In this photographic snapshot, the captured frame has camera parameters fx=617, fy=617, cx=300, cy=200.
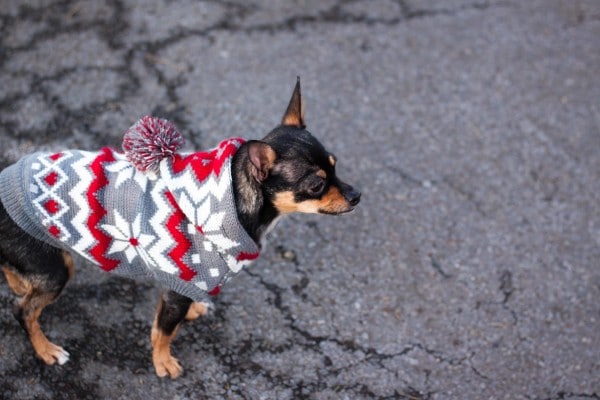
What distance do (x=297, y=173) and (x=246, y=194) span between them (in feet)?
0.80

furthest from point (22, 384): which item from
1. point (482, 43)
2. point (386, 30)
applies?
point (482, 43)

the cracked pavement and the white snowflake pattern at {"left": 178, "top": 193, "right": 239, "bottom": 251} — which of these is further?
the cracked pavement

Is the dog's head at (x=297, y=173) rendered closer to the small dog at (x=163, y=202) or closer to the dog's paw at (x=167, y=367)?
the small dog at (x=163, y=202)

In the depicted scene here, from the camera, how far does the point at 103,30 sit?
488cm

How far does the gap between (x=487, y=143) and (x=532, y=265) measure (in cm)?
107

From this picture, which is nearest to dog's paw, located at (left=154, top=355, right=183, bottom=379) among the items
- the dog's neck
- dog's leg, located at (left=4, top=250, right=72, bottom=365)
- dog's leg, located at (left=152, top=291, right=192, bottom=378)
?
dog's leg, located at (left=152, top=291, right=192, bottom=378)

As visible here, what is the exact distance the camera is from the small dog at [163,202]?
264 cm

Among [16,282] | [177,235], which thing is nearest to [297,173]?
[177,235]

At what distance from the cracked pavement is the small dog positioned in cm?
68

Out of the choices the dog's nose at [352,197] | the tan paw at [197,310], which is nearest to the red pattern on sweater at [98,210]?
the tan paw at [197,310]

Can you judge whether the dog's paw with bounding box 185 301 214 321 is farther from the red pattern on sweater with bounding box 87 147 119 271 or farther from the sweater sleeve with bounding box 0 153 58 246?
the sweater sleeve with bounding box 0 153 58 246

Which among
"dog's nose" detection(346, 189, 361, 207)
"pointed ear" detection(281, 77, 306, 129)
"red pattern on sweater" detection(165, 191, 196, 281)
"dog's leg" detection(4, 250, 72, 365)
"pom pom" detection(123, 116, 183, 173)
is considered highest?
"pom pom" detection(123, 116, 183, 173)

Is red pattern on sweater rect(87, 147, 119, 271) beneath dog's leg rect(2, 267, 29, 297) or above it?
above

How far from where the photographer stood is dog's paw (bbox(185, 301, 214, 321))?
11.4 feet
